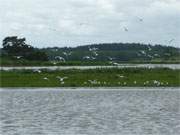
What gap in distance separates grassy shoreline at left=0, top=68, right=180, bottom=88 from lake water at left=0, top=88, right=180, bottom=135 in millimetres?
3187

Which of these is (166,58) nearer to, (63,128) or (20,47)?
(20,47)

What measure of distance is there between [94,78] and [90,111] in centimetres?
2342

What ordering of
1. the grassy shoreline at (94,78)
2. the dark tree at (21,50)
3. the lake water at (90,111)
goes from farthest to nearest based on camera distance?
the dark tree at (21,50) < the grassy shoreline at (94,78) < the lake water at (90,111)

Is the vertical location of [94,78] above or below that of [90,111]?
above

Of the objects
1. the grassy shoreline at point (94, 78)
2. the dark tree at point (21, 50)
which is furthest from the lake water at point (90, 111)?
the dark tree at point (21, 50)

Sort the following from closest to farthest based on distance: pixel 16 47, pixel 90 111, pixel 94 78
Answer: pixel 90 111 < pixel 94 78 < pixel 16 47

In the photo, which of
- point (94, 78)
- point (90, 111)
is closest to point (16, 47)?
point (94, 78)

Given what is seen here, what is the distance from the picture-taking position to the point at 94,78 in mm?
53344

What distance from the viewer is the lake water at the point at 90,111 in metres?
23.0

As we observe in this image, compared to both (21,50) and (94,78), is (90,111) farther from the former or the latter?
(21,50)

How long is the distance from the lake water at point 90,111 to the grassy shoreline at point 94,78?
125 inches

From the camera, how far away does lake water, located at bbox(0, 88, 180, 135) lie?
22953 millimetres

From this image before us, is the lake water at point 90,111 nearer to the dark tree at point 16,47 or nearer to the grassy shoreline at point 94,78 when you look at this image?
the grassy shoreline at point 94,78

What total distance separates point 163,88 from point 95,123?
2285 centimetres
